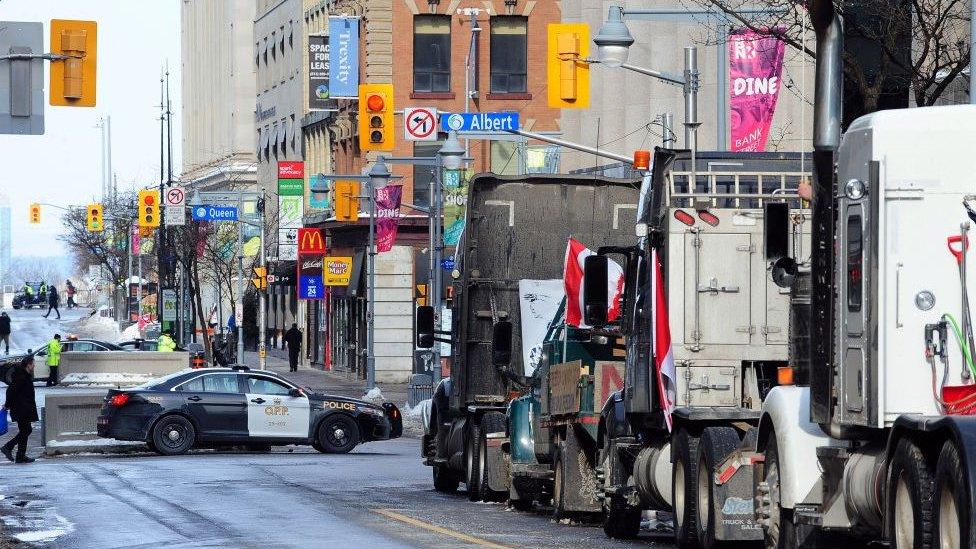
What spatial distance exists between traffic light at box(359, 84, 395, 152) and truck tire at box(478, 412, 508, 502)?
43.0 feet

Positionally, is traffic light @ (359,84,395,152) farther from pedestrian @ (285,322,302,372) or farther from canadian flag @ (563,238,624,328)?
pedestrian @ (285,322,302,372)

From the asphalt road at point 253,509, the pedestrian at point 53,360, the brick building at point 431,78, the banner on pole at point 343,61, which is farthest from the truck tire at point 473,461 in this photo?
the pedestrian at point 53,360

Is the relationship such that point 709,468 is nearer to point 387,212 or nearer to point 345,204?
point 345,204

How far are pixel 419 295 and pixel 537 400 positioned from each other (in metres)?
39.9

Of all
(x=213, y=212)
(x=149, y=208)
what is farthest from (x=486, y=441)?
(x=149, y=208)

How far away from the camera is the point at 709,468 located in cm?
1404

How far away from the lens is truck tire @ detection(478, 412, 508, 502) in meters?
21.6

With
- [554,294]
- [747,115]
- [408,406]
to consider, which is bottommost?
[408,406]

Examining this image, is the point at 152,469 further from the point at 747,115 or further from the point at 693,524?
the point at 693,524

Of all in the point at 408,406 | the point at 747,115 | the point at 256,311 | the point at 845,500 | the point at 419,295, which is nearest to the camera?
the point at 845,500

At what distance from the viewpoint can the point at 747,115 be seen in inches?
958

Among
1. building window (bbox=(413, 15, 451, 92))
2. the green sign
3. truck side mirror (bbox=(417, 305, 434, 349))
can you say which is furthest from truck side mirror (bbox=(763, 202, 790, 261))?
the green sign

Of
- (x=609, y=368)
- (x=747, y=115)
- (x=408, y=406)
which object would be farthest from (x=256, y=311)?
(x=609, y=368)

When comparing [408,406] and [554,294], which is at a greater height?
[554,294]
